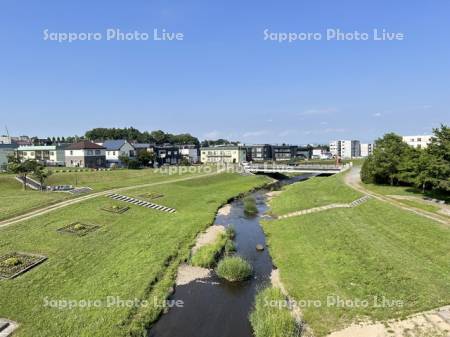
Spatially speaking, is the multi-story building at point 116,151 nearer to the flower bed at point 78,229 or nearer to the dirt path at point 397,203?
the flower bed at point 78,229

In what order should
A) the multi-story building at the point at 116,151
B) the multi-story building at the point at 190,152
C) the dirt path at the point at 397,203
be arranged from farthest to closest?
the multi-story building at the point at 190,152 < the multi-story building at the point at 116,151 < the dirt path at the point at 397,203

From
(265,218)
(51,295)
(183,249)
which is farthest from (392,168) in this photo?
(51,295)

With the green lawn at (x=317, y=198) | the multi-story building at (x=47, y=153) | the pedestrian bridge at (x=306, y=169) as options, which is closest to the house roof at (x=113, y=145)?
the multi-story building at (x=47, y=153)

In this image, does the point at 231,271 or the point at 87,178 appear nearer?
the point at 231,271

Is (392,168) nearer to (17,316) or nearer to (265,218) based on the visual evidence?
(265,218)

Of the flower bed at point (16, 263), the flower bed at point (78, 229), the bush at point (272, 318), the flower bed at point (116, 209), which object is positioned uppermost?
the flower bed at point (116, 209)
